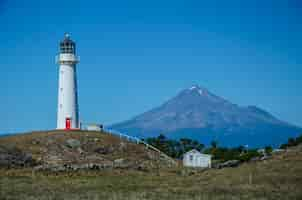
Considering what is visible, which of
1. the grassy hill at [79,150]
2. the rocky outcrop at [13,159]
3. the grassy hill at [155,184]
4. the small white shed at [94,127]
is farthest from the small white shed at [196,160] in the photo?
the rocky outcrop at [13,159]

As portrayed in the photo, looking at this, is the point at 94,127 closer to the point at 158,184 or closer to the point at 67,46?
the point at 67,46

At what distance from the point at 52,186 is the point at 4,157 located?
17.2 meters

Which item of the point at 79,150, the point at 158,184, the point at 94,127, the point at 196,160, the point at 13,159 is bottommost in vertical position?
the point at 158,184

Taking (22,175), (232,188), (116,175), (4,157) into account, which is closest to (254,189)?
(232,188)

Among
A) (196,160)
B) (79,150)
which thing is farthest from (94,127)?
(196,160)

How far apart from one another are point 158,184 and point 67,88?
111 ft

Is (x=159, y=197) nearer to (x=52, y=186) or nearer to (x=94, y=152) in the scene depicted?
(x=52, y=186)

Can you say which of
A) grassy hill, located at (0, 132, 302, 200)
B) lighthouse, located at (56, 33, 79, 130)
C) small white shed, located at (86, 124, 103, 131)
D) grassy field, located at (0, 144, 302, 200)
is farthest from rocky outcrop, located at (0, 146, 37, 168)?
small white shed, located at (86, 124, 103, 131)

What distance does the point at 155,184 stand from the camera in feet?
115

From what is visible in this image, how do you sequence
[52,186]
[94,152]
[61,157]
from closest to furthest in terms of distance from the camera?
[52,186] → [61,157] → [94,152]

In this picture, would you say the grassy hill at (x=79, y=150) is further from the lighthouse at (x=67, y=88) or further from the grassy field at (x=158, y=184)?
the grassy field at (x=158, y=184)

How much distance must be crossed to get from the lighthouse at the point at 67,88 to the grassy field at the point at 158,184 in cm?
2213

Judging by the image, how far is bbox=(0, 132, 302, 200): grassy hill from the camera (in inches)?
1101

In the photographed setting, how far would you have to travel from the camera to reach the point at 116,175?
1660 inches
